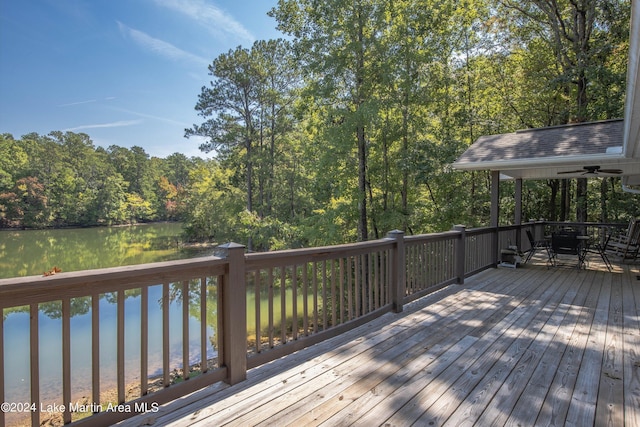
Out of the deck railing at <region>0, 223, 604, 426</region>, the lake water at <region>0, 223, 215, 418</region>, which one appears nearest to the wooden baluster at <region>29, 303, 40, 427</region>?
the deck railing at <region>0, 223, 604, 426</region>

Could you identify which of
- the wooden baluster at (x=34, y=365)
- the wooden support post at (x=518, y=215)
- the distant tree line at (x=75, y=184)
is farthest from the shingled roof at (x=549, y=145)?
the distant tree line at (x=75, y=184)

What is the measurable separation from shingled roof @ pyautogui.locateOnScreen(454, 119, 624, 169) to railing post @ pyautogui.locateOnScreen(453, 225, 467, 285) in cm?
213

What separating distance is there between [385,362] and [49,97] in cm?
4209

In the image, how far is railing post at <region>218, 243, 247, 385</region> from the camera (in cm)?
241

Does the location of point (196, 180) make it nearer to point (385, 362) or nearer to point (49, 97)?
point (49, 97)

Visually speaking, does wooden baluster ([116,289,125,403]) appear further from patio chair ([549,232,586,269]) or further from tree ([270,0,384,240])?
tree ([270,0,384,240])

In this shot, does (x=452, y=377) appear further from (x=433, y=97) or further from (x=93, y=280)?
(x=433, y=97)

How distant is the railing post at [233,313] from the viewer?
241 cm

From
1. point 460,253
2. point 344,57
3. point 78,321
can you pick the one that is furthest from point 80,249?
point 460,253

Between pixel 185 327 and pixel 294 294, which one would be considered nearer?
pixel 185 327

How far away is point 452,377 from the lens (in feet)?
8.36

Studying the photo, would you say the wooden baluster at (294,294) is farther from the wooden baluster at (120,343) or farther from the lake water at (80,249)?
the lake water at (80,249)

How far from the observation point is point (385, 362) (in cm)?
279

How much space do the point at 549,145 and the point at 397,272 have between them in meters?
5.25
